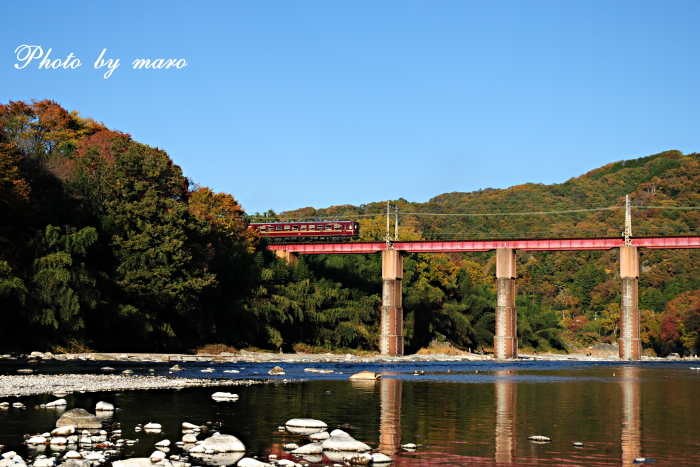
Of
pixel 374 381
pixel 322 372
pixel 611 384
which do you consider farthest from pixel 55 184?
pixel 611 384

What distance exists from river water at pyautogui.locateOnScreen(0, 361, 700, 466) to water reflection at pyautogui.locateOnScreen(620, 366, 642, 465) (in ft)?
0.15

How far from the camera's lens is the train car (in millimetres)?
111375

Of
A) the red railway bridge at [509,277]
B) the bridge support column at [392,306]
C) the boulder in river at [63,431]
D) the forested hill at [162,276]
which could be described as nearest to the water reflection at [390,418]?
the boulder in river at [63,431]

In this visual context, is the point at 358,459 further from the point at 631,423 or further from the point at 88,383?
the point at 88,383

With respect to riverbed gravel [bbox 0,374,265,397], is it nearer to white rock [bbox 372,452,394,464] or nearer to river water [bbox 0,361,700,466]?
river water [bbox 0,361,700,466]

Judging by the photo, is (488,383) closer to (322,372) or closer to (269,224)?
(322,372)

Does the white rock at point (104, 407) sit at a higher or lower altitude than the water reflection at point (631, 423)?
higher

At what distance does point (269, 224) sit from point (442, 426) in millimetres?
86658

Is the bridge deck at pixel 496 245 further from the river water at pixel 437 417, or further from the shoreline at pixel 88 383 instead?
the shoreline at pixel 88 383

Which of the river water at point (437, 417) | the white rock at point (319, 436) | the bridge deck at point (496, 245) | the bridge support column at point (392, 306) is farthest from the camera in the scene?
the bridge support column at point (392, 306)

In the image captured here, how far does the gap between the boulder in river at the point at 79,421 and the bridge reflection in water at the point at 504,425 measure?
342 inches

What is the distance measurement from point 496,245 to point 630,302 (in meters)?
17.3

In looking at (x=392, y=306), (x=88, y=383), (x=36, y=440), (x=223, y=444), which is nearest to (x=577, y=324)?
(x=392, y=306)

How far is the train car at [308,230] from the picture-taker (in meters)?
111
